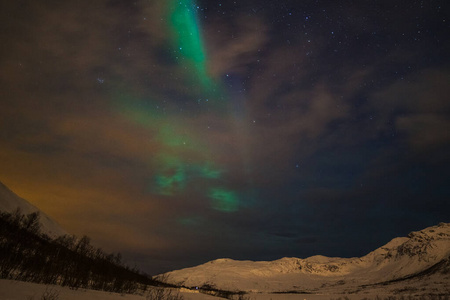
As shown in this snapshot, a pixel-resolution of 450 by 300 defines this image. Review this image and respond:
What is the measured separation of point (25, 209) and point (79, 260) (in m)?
180

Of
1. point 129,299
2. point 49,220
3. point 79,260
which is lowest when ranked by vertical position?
point 129,299

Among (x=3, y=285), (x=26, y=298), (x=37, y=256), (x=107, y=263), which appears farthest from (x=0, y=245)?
(x=107, y=263)

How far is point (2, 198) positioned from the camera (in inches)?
5906

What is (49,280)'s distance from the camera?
14.8m

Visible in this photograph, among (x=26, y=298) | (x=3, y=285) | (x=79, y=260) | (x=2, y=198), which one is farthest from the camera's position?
(x=2, y=198)

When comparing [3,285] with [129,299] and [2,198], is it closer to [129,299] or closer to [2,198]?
[129,299]

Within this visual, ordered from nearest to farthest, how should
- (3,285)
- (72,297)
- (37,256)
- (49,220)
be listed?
1. (3,285)
2. (72,297)
3. (37,256)
4. (49,220)

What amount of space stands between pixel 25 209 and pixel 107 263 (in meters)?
169

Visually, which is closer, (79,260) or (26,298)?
(26,298)

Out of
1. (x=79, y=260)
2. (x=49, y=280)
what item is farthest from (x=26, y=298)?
(x=79, y=260)

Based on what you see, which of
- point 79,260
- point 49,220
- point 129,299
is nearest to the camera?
point 129,299

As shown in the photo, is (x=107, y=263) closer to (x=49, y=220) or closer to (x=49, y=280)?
(x=49, y=280)

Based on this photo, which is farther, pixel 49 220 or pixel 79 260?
pixel 49 220

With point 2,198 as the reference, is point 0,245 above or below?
below
